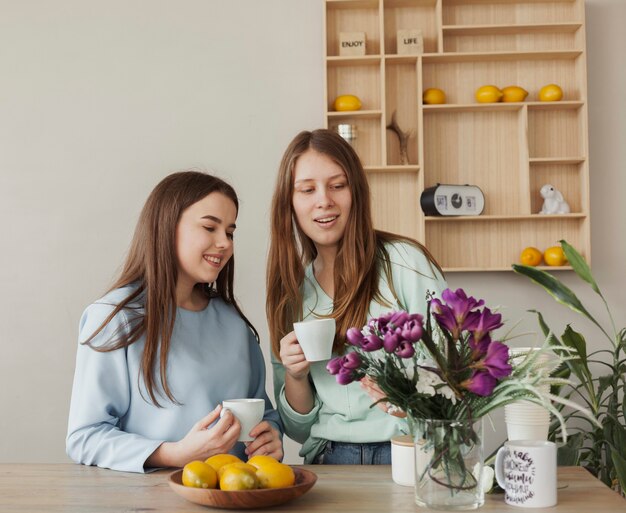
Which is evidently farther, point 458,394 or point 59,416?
point 59,416

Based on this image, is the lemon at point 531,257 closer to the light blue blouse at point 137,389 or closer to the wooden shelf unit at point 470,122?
the wooden shelf unit at point 470,122

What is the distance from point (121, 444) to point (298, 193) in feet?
2.25

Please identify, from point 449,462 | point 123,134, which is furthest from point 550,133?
point 449,462

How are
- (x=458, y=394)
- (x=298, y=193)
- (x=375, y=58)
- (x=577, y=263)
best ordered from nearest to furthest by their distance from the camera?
1. (x=458, y=394)
2. (x=298, y=193)
3. (x=577, y=263)
4. (x=375, y=58)

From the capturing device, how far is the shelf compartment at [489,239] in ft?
11.0

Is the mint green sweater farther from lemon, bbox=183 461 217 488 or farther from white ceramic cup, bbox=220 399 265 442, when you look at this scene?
lemon, bbox=183 461 217 488

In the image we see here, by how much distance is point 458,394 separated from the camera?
1105 mm

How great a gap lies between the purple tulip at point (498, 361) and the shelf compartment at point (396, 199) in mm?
2304

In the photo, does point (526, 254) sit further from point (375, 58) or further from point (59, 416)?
point (59, 416)

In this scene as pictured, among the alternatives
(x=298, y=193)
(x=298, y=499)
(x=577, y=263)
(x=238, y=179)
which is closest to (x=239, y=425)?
(x=298, y=499)

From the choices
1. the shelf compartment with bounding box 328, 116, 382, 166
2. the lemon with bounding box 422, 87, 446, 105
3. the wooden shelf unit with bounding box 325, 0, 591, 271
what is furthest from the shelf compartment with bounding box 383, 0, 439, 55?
the shelf compartment with bounding box 328, 116, 382, 166

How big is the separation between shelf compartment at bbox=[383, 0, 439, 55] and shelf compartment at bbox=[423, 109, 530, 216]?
12.9 inches

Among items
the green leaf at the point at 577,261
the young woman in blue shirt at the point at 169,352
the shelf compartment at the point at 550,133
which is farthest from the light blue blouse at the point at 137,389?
the shelf compartment at the point at 550,133

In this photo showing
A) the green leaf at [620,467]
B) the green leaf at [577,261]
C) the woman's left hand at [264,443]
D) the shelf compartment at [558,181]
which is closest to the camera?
the woman's left hand at [264,443]
